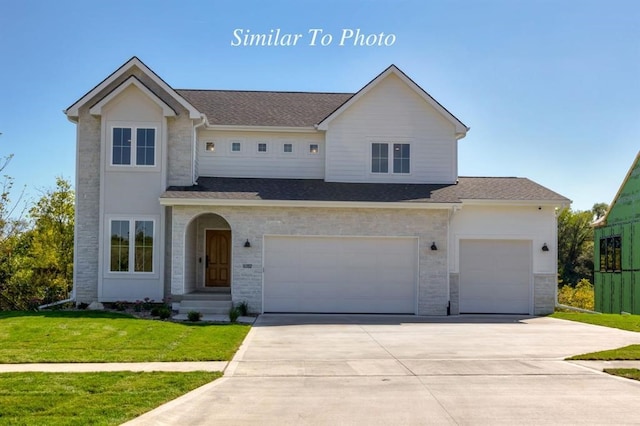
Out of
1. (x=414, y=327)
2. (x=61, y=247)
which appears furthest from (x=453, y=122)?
(x=61, y=247)

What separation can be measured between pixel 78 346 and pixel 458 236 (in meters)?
13.1

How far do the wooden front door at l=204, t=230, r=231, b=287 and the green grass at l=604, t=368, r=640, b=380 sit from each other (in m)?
14.2

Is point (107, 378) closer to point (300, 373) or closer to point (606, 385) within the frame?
point (300, 373)

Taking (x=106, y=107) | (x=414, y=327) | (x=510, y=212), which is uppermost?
(x=106, y=107)

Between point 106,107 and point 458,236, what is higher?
point 106,107

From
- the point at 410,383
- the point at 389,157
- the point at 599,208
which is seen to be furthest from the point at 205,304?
the point at 599,208

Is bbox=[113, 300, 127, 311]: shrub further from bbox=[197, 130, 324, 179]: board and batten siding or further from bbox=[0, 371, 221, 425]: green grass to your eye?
bbox=[0, 371, 221, 425]: green grass

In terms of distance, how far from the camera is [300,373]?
972cm

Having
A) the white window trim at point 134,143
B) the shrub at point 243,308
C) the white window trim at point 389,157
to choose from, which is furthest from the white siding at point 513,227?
the white window trim at point 134,143

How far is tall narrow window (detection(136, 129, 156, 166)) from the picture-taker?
1942cm

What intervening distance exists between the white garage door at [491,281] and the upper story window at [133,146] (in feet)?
37.5

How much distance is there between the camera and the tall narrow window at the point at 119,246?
62.8ft

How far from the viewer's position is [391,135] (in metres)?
21.0

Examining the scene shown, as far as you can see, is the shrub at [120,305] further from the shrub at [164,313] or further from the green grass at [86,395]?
the green grass at [86,395]
